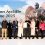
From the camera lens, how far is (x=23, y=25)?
4.53ft

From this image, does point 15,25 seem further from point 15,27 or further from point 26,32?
point 26,32

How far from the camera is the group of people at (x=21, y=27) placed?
1.37m

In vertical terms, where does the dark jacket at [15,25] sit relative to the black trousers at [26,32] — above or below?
above

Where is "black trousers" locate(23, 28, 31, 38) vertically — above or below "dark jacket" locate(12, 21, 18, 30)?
below

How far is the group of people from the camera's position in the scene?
137cm

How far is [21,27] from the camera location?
138 centimetres

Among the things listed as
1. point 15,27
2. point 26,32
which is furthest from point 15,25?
point 26,32
